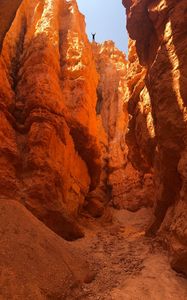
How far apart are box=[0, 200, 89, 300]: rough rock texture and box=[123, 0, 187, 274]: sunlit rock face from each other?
2.72 metres

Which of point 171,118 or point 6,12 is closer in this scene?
point 6,12

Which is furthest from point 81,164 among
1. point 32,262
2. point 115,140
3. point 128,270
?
point 115,140

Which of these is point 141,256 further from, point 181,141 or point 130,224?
point 130,224

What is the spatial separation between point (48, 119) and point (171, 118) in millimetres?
5005

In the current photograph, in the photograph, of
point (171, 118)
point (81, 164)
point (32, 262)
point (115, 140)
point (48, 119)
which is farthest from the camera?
point (115, 140)

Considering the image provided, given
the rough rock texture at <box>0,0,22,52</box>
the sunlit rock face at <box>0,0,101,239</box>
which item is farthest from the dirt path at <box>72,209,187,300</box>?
the rough rock texture at <box>0,0,22,52</box>

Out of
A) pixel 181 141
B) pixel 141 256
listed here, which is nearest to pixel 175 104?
pixel 181 141

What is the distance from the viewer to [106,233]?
13.9 m

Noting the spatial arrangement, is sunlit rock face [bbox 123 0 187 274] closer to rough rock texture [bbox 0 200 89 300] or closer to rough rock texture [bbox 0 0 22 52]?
rough rock texture [bbox 0 200 89 300]

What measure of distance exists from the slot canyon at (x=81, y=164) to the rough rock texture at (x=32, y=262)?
1.1 inches

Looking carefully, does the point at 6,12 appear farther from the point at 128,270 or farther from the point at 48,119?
the point at 128,270

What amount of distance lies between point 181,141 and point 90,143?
619 cm

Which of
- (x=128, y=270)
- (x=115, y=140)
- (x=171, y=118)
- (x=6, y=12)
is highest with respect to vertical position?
(x=115, y=140)

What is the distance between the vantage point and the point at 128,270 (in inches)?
354
